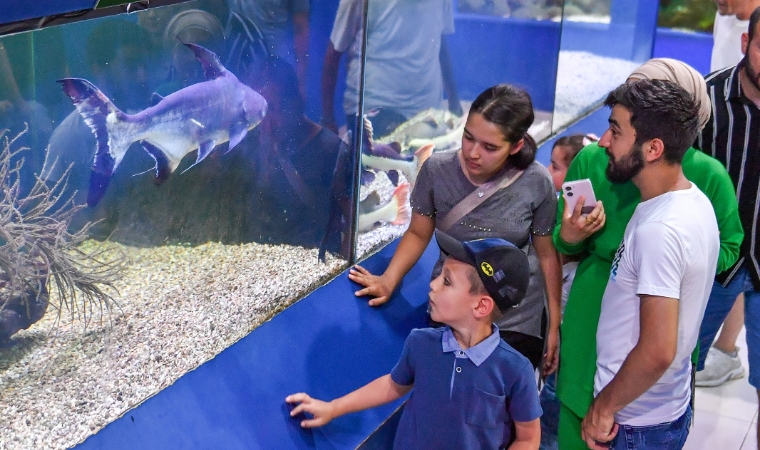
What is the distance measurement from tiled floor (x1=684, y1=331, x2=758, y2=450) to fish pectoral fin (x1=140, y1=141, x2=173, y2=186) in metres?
2.43

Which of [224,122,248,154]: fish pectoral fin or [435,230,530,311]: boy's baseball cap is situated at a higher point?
[224,122,248,154]: fish pectoral fin

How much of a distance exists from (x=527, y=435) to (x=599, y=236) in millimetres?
617

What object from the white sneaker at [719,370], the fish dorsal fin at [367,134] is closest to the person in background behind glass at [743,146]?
the white sneaker at [719,370]

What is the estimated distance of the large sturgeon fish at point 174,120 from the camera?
1945 millimetres

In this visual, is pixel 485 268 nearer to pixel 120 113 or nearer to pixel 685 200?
pixel 685 200

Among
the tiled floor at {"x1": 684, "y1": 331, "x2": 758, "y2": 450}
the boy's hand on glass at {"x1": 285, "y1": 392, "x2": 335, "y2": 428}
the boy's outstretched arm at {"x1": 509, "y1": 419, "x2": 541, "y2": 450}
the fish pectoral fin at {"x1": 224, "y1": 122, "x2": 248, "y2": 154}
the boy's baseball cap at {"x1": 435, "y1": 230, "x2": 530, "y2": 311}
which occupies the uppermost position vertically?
the fish pectoral fin at {"x1": 224, "y1": 122, "x2": 248, "y2": 154}

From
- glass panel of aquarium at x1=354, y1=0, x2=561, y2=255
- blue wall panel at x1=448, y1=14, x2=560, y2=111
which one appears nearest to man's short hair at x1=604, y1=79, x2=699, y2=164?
glass panel of aquarium at x1=354, y1=0, x2=561, y2=255

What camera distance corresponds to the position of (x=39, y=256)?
1.92m

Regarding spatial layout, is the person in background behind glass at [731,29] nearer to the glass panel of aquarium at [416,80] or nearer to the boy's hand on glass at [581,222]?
the glass panel of aquarium at [416,80]

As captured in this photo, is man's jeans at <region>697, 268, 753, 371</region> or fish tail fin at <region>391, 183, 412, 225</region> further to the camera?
fish tail fin at <region>391, 183, 412, 225</region>

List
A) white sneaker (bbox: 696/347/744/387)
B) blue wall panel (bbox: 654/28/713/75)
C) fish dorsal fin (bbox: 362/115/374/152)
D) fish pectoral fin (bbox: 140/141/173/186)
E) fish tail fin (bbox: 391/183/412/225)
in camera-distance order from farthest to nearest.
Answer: blue wall panel (bbox: 654/28/713/75), white sneaker (bbox: 696/347/744/387), fish tail fin (bbox: 391/183/412/225), fish dorsal fin (bbox: 362/115/374/152), fish pectoral fin (bbox: 140/141/173/186)

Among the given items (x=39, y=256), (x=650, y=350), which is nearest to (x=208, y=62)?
(x=39, y=256)

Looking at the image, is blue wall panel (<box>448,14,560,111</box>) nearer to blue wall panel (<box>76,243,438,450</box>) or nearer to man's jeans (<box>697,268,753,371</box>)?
blue wall panel (<box>76,243,438,450</box>)

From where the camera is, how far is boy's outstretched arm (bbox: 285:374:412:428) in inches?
81.2
